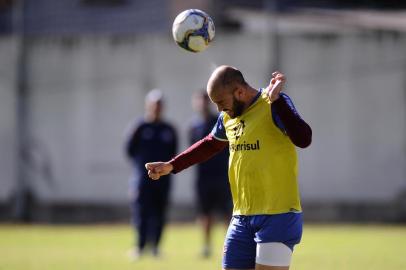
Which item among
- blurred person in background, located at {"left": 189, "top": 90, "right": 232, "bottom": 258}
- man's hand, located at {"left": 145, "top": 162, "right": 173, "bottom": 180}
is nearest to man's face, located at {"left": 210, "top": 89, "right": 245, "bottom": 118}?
man's hand, located at {"left": 145, "top": 162, "right": 173, "bottom": 180}

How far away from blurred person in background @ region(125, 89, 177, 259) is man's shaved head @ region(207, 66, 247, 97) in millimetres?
7512

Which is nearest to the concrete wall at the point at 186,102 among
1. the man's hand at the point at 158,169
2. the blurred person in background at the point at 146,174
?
the blurred person in background at the point at 146,174

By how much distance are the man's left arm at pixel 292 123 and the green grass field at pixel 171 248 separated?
5.57m

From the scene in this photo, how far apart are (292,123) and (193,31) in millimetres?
1440

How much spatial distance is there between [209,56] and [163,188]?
7.10 metres

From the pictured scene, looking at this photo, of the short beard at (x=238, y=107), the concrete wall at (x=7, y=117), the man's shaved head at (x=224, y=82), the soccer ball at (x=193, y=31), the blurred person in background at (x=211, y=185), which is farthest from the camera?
the concrete wall at (x=7, y=117)

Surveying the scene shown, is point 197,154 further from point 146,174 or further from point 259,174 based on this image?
point 146,174

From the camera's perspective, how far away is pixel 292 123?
672 cm

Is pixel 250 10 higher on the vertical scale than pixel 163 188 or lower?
higher

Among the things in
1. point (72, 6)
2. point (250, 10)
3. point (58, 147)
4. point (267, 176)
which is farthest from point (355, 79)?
point (267, 176)

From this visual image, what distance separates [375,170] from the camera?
20.2 meters

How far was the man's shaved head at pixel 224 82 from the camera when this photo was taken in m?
6.88

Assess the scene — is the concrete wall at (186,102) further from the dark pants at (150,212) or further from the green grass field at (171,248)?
the dark pants at (150,212)

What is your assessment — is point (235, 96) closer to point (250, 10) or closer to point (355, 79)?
point (355, 79)
